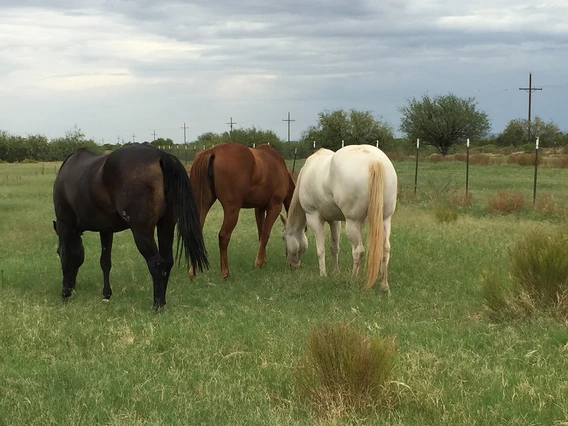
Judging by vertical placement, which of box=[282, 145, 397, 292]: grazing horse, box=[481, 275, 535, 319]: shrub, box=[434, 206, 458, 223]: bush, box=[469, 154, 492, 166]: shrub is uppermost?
box=[282, 145, 397, 292]: grazing horse

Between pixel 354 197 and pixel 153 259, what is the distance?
8.34 feet

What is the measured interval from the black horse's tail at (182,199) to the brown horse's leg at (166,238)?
0.12m

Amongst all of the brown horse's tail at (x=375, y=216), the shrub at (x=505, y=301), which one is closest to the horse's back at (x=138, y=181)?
the brown horse's tail at (x=375, y=216)

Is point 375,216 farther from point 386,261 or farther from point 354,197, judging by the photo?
point 386,261

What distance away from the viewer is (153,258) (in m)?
7.03

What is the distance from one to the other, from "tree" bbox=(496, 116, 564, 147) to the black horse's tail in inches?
2570

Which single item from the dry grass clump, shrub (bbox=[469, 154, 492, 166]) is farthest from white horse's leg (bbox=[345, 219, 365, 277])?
shrub (bbox=[469, 154, 492, 166])

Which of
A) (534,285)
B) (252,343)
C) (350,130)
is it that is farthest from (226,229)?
(350,130)

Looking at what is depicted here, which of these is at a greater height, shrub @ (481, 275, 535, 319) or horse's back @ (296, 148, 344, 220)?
horse's back @ (296, 148, 344, 220)

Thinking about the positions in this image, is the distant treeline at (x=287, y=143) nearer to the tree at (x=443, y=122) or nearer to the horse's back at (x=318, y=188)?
the tree at (x=443, y=122)

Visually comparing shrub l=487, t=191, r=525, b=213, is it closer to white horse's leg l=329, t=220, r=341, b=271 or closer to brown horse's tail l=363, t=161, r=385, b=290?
white horse's leg l=329, t=220, r=341, b=271

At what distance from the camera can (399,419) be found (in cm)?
373

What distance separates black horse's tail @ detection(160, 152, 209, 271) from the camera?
6.93m

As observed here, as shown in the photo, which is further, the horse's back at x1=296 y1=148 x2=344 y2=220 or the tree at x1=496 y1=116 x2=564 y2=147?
the tree at x1=496 y1=116 x2=564 y2=147
